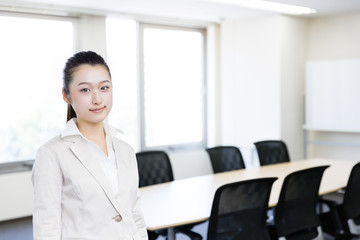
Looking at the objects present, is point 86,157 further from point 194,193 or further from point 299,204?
point 299,204

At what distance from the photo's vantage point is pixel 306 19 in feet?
23.3

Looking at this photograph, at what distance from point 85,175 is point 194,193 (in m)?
2.14

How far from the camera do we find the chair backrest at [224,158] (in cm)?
455

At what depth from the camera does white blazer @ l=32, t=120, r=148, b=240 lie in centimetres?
151

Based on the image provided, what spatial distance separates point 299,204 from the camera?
3361mm

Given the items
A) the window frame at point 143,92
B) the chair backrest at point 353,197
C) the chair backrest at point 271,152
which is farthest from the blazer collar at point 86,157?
the window frame at point 143,92

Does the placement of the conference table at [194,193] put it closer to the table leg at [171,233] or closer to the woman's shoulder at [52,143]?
the table leg at [171,233]

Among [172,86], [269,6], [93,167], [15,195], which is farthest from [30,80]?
[93,167]

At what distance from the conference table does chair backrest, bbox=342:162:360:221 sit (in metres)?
0.13

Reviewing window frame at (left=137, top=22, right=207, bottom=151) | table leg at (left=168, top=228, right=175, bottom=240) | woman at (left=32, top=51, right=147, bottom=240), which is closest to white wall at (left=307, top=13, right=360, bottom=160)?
window frame at (left=137, top=22, right=207, bottom=151)

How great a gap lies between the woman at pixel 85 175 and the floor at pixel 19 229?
3.14 meters

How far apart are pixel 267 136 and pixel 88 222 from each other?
18.2ft

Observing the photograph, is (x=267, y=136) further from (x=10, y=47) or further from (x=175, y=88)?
(x=10, y=47)

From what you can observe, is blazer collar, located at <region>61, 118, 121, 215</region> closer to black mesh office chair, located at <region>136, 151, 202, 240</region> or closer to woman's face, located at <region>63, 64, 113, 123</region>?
woman's face, located at <region>63, 64, 113, 123</region>
